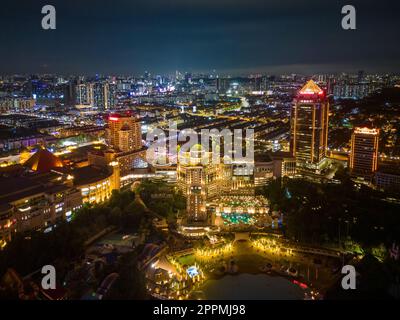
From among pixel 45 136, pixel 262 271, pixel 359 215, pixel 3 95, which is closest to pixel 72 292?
pixel 262 271

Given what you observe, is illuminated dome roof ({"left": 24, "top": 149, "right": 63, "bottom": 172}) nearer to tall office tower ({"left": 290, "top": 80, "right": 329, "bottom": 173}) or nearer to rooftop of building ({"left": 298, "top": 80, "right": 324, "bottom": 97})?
tall office tower ({"left": 290, "top": 80, "right": 329, "bottom": 173})

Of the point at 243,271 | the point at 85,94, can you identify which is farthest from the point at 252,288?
the point at 85,94

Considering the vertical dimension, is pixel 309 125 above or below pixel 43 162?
above

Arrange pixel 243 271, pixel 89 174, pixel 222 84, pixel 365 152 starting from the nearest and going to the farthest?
1. pixel 243 271
2. pixel 89 174
3. pixel 365 152
4. pixel 222 84

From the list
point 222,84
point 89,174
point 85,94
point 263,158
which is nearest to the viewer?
point 89,174

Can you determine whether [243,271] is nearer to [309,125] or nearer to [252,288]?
[252,288]

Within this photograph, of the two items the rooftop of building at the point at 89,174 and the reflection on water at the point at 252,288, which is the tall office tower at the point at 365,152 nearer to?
the reflection on water at the point at 252,288
